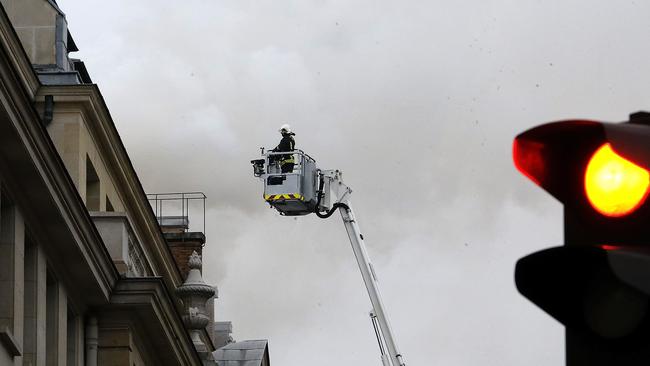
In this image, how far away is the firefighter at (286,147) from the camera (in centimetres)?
5557

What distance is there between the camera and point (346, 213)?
61.6 meters

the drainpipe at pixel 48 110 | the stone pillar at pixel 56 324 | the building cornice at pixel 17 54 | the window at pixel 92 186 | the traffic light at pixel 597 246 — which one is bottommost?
the traffic light at pixel 597 246

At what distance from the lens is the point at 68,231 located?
31.7m

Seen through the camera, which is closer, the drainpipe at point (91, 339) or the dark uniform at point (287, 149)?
the drainpipe at point (91, 339)

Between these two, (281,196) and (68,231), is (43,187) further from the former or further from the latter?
(281,196)

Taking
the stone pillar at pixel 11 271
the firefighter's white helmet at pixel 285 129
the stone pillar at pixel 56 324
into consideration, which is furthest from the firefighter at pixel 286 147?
the stone pillar at pixel 11 271

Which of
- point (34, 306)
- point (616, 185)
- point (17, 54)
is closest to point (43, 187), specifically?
point (34, 306)

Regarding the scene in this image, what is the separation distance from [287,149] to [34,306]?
26.4m

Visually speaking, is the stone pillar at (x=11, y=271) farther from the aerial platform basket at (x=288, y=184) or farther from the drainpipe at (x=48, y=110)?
the aerial platform basket at (x=288, y=184)

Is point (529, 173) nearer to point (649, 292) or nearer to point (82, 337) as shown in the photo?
point (649, 292)

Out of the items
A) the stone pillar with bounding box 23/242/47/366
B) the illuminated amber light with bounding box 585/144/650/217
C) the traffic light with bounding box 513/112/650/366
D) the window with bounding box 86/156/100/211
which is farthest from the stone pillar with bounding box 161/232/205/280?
the illuminated amber light with bounding box 585/144/650/217

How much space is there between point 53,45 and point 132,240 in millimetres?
4918

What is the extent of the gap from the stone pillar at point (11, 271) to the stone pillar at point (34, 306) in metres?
0.78

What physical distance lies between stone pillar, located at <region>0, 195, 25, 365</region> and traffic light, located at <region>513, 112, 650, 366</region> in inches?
950
